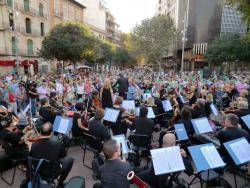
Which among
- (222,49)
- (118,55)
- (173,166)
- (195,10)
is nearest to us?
(173,166)

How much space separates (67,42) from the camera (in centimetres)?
3344

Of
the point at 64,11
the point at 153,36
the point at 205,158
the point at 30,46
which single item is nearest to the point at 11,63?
the point at 30,46

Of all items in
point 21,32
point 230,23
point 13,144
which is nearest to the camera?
point 13,144

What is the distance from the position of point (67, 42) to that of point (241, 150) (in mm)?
31287

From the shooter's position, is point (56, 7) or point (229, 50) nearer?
point (229, 50)

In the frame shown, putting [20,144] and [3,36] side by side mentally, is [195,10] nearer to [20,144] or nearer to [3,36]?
[3,36]

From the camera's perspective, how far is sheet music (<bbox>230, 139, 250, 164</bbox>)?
15.0 feet

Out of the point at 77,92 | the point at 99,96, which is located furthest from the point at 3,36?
the point at 99,96

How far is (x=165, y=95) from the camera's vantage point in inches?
428

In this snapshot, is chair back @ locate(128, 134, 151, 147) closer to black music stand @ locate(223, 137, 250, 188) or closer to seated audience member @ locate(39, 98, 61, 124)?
black music stand @ locate(223, 137, 250, 188)

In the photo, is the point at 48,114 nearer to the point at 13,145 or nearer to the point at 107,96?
the point at 13,145

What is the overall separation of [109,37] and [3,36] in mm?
53921

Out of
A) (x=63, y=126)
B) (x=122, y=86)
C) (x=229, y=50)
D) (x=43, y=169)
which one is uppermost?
(x=229, y=50)

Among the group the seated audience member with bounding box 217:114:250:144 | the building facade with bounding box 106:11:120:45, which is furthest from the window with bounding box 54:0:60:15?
the seated audience member with bounding box 217:114:250:144
